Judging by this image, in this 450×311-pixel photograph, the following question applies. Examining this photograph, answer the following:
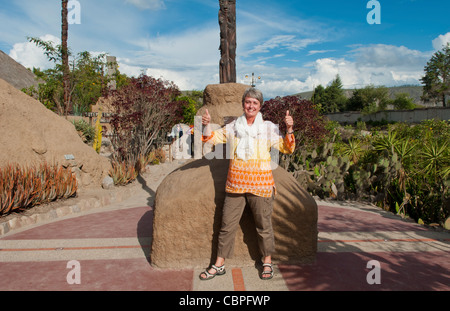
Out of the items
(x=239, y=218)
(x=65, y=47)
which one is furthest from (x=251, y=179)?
(x=65, y=47)

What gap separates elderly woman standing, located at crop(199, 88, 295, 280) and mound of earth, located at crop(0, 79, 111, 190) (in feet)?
16.1

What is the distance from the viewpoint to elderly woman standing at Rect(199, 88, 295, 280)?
302 centimetres

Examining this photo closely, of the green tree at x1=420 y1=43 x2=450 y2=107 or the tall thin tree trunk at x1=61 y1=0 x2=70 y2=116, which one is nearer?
the tall thin tree trunk at x1=61 y1=0 x2=70 y2=116

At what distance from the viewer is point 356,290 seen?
9.50 feet

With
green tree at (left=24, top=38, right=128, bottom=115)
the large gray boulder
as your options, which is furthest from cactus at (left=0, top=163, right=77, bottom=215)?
green tree at (left=24, top=38, right=128, bottom=115)

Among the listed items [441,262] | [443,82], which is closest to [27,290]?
[441,262]

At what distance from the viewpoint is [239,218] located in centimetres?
311

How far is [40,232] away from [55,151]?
275 centimetres

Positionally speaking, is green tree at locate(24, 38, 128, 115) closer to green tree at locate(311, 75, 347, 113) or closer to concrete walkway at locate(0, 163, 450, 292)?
concrete walkway at locate(0, 163, 450, 292)

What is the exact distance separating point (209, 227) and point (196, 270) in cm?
48

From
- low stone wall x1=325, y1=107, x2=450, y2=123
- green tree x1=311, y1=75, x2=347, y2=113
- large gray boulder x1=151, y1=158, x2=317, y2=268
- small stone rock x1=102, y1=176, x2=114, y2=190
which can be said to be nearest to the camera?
large gray boulder x1=151, y1=158, x2=317, y2=268

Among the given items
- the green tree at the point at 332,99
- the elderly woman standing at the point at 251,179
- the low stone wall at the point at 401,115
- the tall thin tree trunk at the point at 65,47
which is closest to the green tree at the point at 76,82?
the tall thin tree trunk at the point at 65,47

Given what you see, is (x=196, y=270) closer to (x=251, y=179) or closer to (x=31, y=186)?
(x=251, y=179)
